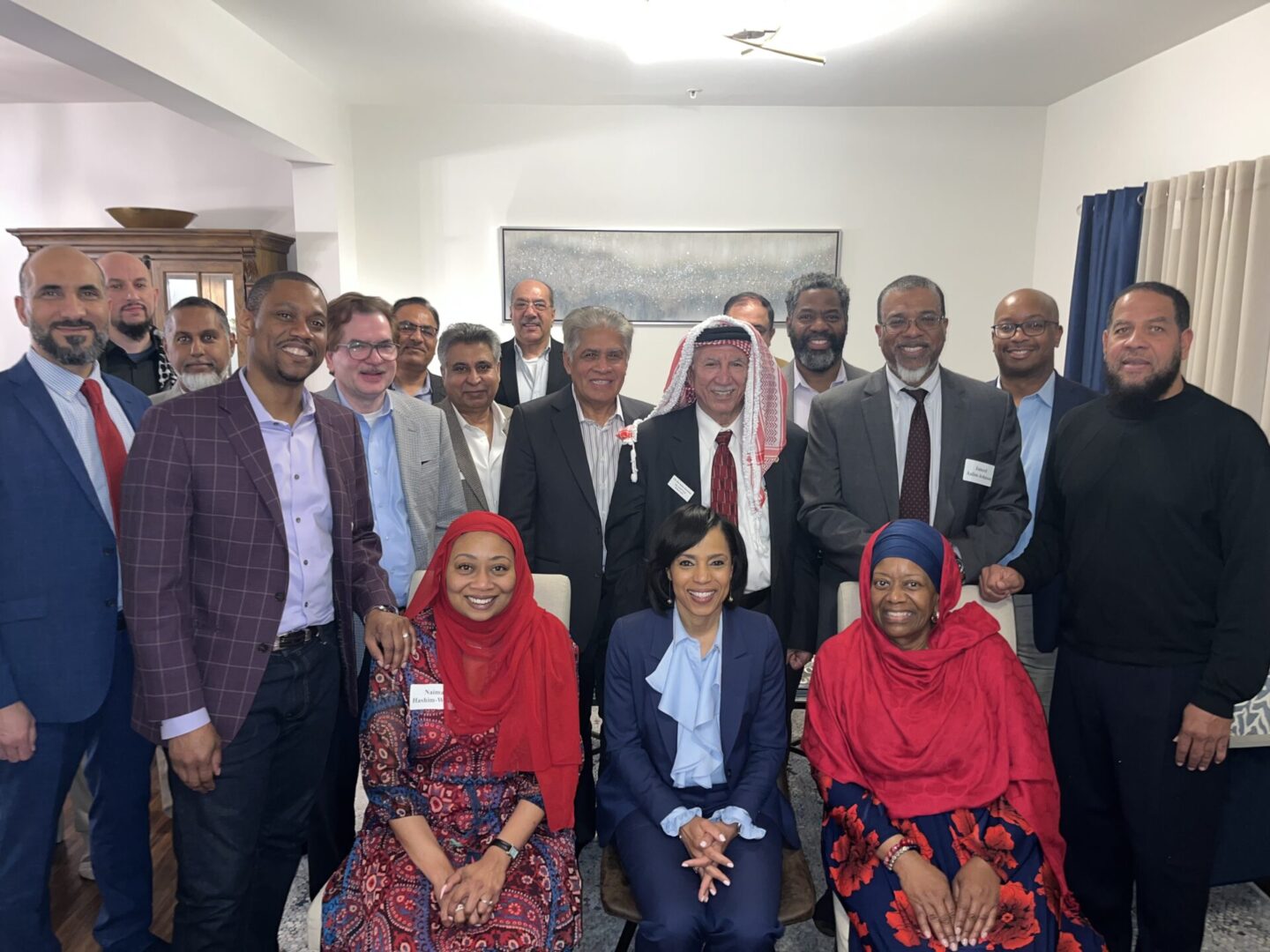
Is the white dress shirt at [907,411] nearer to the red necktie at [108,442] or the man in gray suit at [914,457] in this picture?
the man in gray suit at [914,457]

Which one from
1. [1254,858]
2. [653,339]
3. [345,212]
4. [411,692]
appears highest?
[345,212]

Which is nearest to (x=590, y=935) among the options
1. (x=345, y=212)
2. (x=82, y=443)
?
(x=82, y=443)

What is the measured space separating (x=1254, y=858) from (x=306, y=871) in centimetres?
320

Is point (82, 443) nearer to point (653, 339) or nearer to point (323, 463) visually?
point (323, 463)

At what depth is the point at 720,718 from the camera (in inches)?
85.5

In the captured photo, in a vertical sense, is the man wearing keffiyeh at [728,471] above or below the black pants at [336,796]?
above

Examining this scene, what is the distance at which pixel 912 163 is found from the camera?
5.97 meters

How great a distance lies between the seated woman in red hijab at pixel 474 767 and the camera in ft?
5.99

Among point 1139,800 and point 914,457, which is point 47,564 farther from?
point 1139,800

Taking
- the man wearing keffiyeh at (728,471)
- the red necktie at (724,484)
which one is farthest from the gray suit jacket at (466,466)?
the red necktie at (724,484)

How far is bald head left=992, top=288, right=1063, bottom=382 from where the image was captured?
2.91m

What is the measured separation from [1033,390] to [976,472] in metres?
0.68

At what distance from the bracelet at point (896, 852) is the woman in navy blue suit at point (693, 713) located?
0.27 metres

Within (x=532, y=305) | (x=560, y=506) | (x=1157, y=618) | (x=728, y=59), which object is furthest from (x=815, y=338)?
(x=728, y=59)
